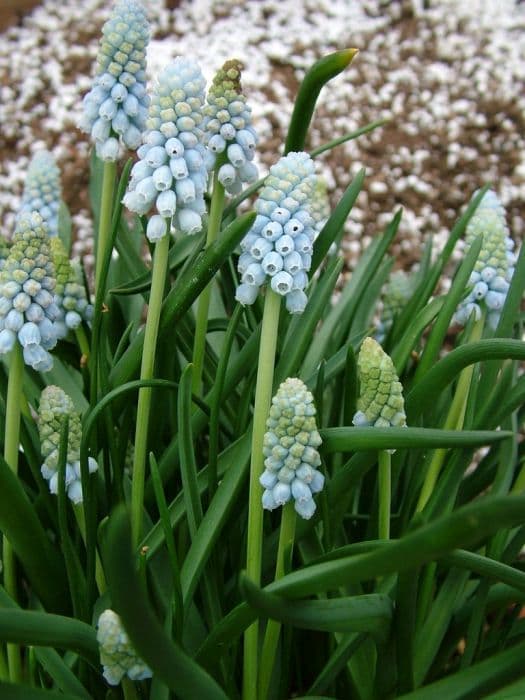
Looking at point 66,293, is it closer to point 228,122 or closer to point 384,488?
point 228,122

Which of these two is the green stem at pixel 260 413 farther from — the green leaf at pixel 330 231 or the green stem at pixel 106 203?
the green stem at pixel 106 203

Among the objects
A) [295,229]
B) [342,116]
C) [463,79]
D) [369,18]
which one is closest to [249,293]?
[295,229]

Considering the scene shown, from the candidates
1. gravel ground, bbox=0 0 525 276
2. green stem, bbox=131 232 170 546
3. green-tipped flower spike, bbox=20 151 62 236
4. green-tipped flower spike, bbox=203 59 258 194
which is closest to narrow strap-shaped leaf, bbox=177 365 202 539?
green stem, bbox=131 232 170 546

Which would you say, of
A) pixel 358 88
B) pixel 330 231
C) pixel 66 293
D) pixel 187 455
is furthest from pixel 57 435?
pixel 358 88

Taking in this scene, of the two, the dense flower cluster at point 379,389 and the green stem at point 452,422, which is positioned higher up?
the dense flower cluster at point 379,389

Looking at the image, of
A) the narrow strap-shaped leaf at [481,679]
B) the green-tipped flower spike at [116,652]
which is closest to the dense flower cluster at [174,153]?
the green-tipped flower spike at [116,652]

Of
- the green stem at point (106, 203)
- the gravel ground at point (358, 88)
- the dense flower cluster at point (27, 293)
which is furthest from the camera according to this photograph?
the gravel ground at point (358, 88)
